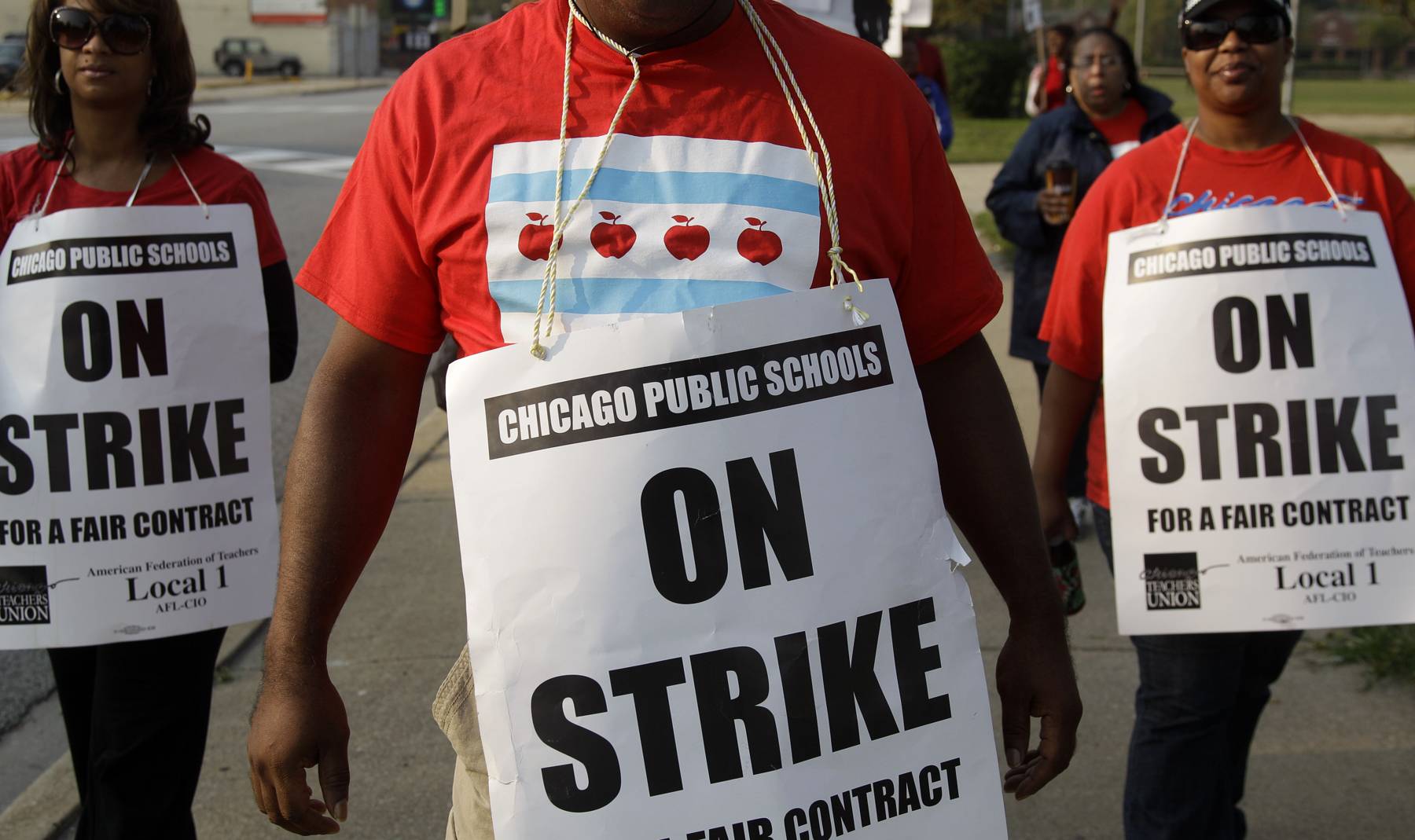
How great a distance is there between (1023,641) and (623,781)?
70cm

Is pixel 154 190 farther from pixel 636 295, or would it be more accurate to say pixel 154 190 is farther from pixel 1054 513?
pixel 1054 513

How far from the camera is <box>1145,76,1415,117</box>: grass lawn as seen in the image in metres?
36.1

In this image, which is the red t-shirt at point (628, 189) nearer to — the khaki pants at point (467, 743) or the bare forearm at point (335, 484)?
the bare forearm at point (335, 484)

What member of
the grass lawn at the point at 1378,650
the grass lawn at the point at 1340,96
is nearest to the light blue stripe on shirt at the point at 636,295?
the grass lawn at the point at 1378,650

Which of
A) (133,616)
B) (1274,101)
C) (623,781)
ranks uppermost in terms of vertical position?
(1274,101)

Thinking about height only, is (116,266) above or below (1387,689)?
above

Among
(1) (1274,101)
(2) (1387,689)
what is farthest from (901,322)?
(2) (1387,689)

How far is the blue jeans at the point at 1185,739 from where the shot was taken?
3119mm

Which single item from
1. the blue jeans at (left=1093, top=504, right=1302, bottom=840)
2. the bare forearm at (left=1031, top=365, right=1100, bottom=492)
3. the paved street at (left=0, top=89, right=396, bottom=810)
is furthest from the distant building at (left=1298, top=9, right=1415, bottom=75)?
the blue jeans at (left=1093, top=504, right=1302, bottom=840)

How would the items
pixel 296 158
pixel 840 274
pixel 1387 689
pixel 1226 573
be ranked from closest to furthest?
pixel 840 274 → pixel 1226 573 → pixel 1387 689 → pixel 296 158

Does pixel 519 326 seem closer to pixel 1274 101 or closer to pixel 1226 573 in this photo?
pixel 1226 573

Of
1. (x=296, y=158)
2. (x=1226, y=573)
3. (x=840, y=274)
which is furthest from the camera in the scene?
(x=296, y=158)

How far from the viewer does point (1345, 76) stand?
7206 centimetres

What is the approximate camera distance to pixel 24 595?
3123 mm
